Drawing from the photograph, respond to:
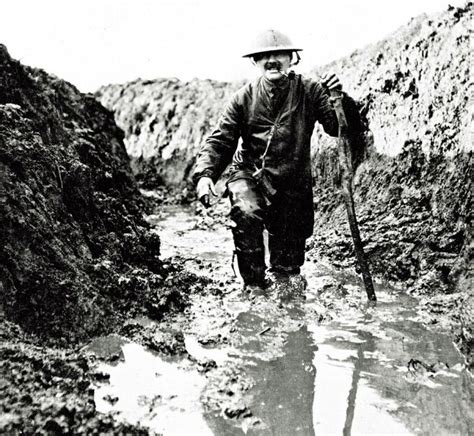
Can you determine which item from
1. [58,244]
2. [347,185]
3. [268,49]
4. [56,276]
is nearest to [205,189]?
[347,185]

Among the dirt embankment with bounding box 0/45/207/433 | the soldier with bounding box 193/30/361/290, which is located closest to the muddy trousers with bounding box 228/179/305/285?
the soldier with bounding box 193/30/361/290

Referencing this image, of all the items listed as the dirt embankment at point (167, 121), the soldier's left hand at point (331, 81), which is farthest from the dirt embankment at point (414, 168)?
the dirt embankment at point (167, 121)

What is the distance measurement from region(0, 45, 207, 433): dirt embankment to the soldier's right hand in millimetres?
693

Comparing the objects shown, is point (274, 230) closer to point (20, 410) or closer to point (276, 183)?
point (276, 183)

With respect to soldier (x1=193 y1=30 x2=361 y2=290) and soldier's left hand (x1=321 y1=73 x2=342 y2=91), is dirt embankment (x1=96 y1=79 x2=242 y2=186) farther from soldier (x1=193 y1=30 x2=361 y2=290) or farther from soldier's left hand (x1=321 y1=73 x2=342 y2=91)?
soldier's left hand (x1=321 y1=73 x2=342 y2=91)

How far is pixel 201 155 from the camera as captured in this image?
482cm

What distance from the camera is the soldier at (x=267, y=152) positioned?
4.60m

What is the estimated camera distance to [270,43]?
4594mm

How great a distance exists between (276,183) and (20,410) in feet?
9.98

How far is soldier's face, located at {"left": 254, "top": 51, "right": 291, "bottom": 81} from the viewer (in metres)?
4.65

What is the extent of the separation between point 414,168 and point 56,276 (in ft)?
12.1

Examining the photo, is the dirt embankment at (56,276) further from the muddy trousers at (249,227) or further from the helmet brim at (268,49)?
the helmet brim at (268,49)

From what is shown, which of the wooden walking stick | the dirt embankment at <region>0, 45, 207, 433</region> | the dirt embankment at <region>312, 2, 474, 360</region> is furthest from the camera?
the dirt embankment at <region>312, 2, 474, 360</region>

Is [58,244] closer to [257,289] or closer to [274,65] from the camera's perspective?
[257,289]
